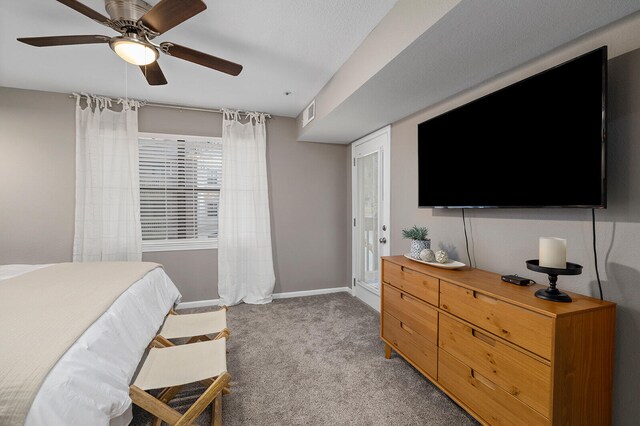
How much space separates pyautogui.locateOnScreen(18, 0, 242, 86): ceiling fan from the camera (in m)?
1.41

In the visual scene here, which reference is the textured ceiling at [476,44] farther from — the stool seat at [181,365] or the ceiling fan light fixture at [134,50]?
the stool seat at [181,365]

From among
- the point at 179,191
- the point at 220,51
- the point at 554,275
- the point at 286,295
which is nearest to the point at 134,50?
the point at 220,51

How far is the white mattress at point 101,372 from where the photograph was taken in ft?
3.28

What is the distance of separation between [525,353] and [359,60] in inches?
82.6

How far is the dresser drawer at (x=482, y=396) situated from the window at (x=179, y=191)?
9.79 ft

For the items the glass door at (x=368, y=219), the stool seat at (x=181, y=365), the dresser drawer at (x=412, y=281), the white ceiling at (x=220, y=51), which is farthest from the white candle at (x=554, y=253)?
the glass door at (x=368, y=219)

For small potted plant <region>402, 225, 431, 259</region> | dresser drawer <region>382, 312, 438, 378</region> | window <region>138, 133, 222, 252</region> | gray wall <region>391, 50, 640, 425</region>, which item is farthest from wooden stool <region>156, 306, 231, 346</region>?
gray wall <region>391, 50, 640, 425</region>

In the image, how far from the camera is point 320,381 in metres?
2.06

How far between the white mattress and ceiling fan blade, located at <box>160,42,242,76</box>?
62.7 inches

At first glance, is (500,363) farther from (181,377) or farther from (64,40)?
(64,40)

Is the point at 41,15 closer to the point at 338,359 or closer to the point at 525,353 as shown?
the point at 338,359

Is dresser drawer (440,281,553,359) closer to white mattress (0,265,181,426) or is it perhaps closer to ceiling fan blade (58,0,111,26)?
white mattress (0,265,181,426)

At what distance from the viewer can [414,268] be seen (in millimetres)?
2037

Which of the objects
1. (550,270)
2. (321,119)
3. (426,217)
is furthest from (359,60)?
(550,270)
